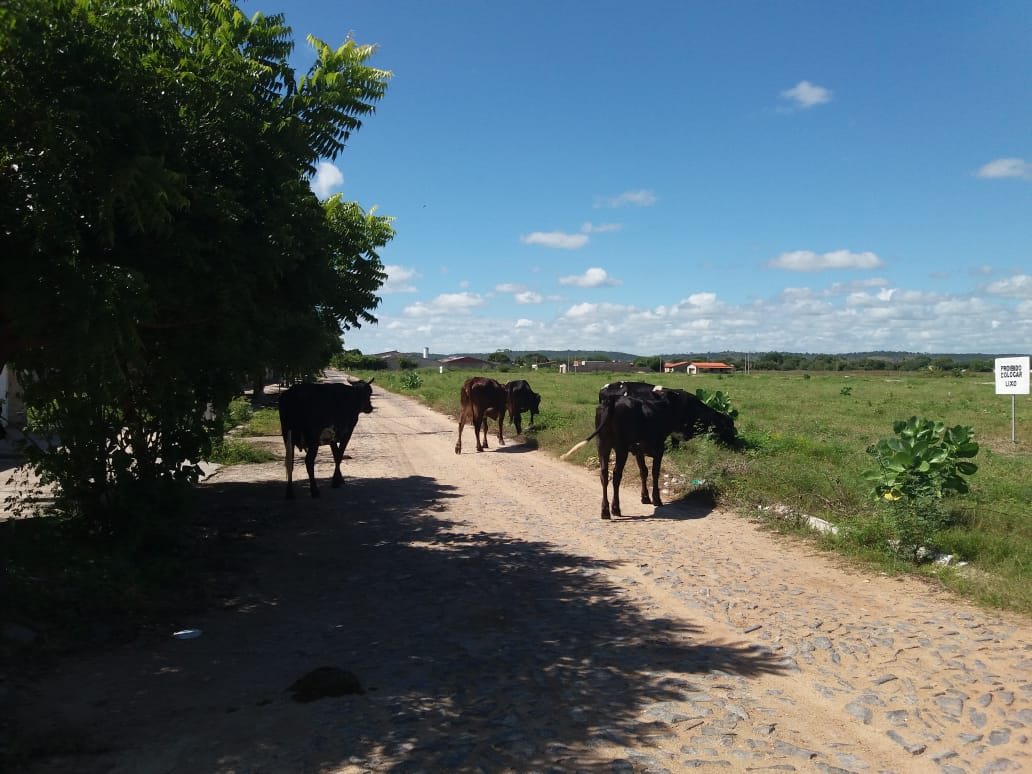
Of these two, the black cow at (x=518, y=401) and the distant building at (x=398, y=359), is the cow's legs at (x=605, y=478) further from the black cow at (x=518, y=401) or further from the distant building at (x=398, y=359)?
the distant building at (x=398, y=359)

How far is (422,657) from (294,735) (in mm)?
1371

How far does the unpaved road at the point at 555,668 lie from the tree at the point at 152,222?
1856mm

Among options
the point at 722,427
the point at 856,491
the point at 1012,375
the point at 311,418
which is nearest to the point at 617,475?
the point at 856,491

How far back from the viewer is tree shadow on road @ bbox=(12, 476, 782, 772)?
4.16 metres

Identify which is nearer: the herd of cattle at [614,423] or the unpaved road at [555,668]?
the unpaved road at [555,668]

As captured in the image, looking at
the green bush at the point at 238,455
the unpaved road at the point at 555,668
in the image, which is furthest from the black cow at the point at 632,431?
the green bush at the point at 238,455

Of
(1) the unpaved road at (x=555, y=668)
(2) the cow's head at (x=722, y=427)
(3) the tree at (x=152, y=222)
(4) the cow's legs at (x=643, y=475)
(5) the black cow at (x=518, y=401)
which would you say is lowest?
(1) the unpaved road at (x=555, y=668)

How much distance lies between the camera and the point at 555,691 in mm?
4840

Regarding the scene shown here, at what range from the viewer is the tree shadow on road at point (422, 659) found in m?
4.16

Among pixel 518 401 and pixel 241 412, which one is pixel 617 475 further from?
pixel 241 412

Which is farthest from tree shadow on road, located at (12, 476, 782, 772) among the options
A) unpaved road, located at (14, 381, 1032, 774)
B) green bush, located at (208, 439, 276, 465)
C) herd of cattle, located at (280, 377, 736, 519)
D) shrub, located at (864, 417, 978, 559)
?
green bush, located at (208, 439, 276, 465)

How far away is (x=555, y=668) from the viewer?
523 cm

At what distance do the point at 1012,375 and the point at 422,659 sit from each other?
19934mm

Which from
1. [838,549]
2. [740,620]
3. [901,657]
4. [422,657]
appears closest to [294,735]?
[422,657]
